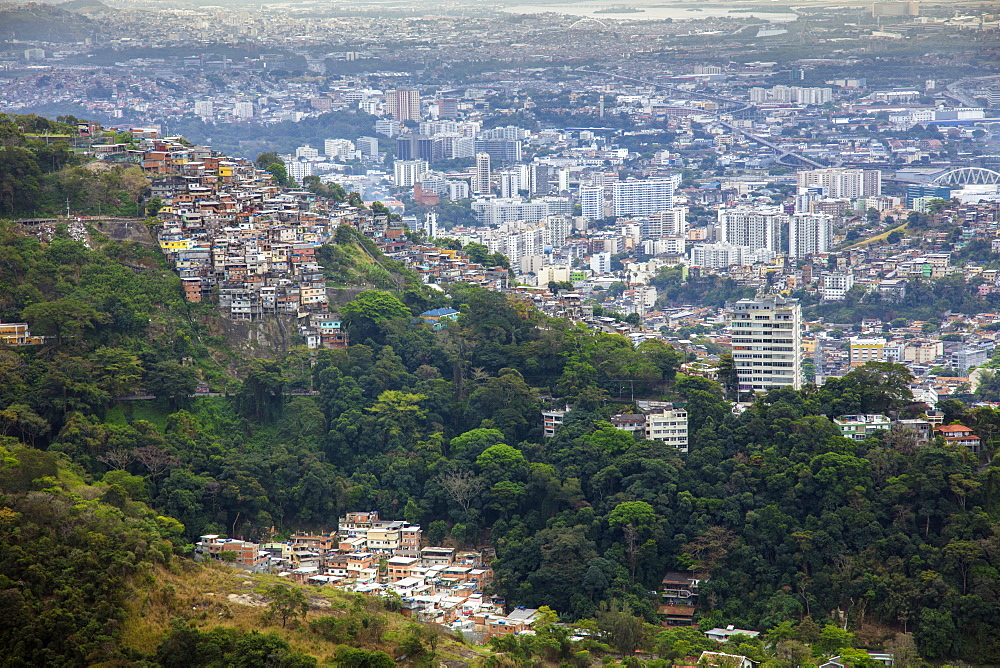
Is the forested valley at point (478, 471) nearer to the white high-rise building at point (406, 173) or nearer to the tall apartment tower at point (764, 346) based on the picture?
the tall apartment tower at point (764, 346)

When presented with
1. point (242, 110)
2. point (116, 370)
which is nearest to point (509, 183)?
point (242, 110)

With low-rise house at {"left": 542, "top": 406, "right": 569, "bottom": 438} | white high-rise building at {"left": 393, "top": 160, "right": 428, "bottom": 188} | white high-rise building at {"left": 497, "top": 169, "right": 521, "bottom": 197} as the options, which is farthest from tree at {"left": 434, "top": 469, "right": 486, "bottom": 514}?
white high-rise building at {"left": 393, "top": 160, "right": 428, "bottom": 188}

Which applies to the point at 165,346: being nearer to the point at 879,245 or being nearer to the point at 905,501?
the point at 905,501

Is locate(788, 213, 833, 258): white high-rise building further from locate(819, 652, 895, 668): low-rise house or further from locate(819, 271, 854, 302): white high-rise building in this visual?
locate(819, 652, 895, 668): low-rise house

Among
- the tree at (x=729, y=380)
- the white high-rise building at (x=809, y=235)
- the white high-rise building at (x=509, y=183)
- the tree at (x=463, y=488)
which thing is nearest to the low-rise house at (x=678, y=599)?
the tree at (x=463, y=488)

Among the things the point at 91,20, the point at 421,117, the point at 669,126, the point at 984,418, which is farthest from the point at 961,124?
the point at 984,418

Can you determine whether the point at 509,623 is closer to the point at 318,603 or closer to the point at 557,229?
the point at 318,603
